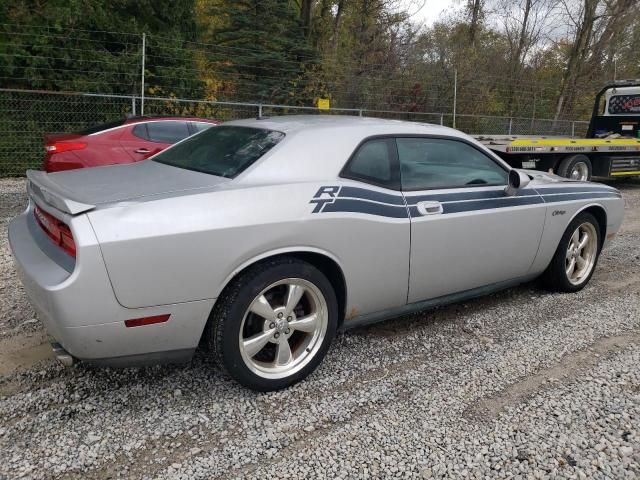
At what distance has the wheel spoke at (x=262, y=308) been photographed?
2803 mm

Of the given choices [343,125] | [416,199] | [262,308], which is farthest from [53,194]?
[416,199]

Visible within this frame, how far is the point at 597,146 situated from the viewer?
1051 cm

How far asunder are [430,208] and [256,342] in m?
1.42

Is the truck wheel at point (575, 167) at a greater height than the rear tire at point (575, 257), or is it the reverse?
the truck wheel at point (575, 167)

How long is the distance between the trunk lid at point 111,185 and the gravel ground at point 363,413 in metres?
1.06

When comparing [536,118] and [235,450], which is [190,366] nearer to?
[235,450]

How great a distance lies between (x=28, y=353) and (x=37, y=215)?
0.91 metres

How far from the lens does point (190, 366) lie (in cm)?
321

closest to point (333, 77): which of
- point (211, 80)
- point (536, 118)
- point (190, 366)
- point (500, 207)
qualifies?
point (211, 80)

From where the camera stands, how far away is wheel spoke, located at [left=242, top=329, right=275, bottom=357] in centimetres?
283

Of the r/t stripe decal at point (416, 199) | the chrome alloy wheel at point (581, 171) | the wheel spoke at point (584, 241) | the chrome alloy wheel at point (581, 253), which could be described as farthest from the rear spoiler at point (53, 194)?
the chrome alloy wheel at point (581, 171)

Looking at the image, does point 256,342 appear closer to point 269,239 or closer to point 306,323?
point 306,323

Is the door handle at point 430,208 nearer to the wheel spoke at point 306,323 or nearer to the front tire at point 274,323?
the front tire at point 274,323

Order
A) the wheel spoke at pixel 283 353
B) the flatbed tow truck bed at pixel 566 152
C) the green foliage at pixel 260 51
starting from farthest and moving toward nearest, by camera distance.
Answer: the green foliage at pixel 260 51 < the flatbed tow truck bed at pixel 566 152 < the wheel spoke at pixel 283 353
